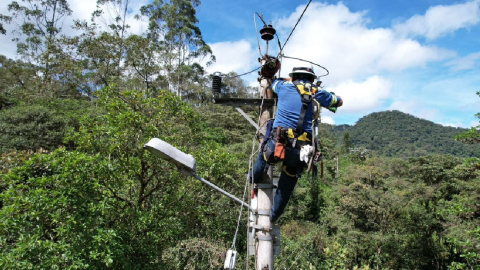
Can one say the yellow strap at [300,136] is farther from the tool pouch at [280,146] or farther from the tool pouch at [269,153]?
the tool pouch at [269,153]

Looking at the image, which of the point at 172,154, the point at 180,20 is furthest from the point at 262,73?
the point at 180,20

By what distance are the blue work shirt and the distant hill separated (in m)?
90.4

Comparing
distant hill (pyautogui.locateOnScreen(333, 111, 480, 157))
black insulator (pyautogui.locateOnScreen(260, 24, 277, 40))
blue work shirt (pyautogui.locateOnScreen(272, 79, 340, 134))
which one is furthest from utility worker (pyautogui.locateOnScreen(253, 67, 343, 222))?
distant hill (pyautogui.locateOnScreen(333, 111, 480, 157))

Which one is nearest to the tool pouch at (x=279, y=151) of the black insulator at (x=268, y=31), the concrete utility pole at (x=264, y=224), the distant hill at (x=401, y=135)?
the concrete utility pole at (x=264, y=224)

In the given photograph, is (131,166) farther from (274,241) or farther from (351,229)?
(351,229)

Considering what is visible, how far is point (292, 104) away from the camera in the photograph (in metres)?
2.90

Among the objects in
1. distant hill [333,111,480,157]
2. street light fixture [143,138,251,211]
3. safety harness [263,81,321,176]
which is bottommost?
street light fixture [143,138,251,211]

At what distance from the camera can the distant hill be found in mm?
94312

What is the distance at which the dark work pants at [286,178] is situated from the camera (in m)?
2.81

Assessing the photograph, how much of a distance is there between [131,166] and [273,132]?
3484mm

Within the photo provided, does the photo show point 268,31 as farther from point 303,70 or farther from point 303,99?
point 303,99

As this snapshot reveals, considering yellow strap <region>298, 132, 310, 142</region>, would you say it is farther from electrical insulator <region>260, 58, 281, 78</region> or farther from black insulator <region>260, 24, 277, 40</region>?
black insulator <region>260, 24, 277, 40</region>

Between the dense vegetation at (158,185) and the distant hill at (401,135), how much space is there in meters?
75.0

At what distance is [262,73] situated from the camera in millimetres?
3283
